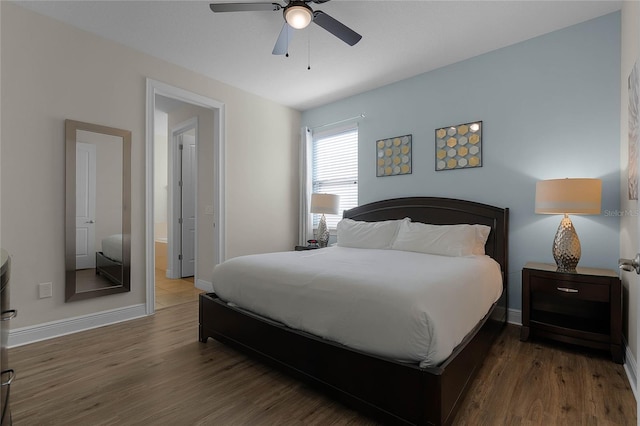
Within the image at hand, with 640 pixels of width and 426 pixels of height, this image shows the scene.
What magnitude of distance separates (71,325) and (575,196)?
433cm

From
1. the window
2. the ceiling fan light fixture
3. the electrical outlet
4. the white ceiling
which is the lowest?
the electrical outlet

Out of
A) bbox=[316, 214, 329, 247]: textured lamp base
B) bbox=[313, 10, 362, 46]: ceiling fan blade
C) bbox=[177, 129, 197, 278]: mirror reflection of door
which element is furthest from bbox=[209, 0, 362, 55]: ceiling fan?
bbox=[177, 129, 197, 278]: mirror reflection of door

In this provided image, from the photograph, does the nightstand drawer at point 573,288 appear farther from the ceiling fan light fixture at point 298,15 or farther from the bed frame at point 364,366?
the ceiling fan light fixture at point 298,15

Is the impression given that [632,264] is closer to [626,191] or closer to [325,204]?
[626,191]

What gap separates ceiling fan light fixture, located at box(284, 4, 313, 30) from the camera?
2.10 metres

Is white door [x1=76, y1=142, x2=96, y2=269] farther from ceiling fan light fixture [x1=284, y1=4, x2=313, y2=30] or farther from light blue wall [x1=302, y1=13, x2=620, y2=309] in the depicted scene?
light blue wall [x1=302, y1=13, x2=620, y2=309]

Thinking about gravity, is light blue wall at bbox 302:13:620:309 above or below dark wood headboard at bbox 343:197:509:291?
above

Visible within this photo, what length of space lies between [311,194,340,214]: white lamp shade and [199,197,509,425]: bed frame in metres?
2.01

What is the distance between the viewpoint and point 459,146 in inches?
134

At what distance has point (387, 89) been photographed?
13.1 feet

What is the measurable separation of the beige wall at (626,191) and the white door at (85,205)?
14.0 ft

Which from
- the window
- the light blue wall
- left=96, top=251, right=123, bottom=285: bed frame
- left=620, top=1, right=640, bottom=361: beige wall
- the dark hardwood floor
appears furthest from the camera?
the window

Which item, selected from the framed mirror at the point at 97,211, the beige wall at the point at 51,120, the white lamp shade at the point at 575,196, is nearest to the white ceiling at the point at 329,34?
the beige wall at the point at 51,120

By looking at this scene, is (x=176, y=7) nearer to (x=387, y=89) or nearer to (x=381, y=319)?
(x=387, y=89)
